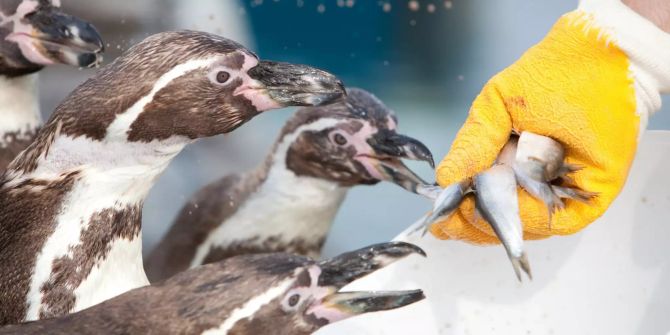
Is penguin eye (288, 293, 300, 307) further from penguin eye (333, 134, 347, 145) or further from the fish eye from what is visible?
penguin eye (333, 134, 347, 145)

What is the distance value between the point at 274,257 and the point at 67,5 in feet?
2.98

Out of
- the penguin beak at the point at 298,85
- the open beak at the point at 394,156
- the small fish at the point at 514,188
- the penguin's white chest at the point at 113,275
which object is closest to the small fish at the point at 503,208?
the small fish at the point at 514,188

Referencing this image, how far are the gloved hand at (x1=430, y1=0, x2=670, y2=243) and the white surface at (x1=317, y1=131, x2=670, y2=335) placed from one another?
209 mm

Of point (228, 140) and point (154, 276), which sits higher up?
point (228, 140)

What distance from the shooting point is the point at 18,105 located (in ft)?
5.15

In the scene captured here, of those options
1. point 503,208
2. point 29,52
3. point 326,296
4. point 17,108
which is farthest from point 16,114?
point 503,208

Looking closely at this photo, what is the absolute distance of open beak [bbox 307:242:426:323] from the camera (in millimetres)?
1071

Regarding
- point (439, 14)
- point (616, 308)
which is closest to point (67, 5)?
point (439, 14)

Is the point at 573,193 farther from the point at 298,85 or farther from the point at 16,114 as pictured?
the point at 16,114

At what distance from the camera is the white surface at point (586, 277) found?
147 centimetres

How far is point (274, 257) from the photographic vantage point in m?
1.10

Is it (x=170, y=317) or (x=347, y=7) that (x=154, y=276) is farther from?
(x=170, y=317)

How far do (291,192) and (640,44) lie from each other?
2.55ft

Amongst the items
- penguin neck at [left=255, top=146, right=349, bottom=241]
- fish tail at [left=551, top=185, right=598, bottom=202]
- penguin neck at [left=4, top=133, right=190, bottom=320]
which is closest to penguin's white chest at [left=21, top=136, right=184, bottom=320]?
penguin neck at [left=4, top=133, right=190, bottom=320]
